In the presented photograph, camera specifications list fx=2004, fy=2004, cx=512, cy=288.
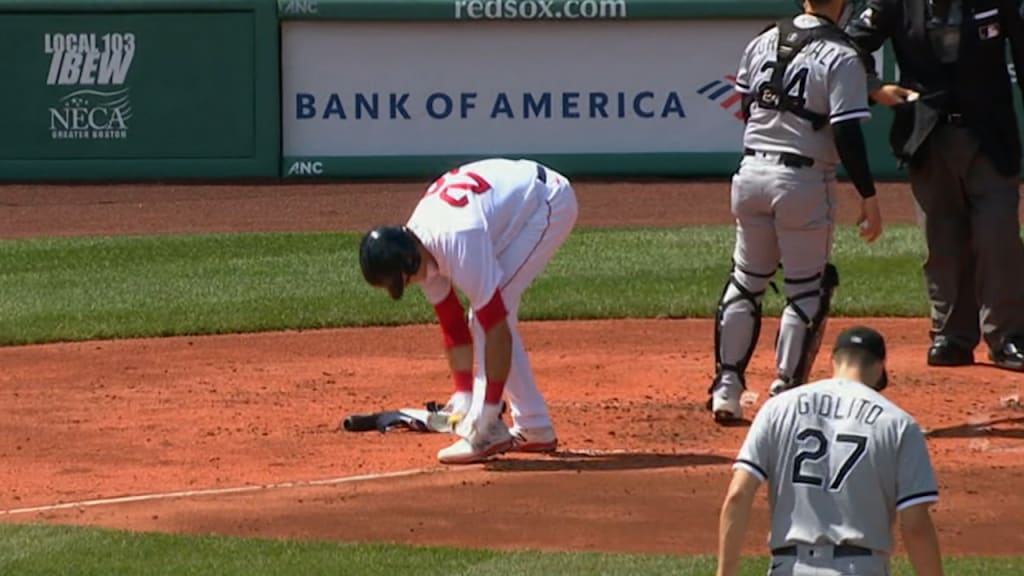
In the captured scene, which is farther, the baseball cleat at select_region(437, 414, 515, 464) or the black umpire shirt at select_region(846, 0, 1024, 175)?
the black umpire shirt at select_region(846, 0, 1024, 175)

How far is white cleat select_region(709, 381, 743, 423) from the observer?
344 inches

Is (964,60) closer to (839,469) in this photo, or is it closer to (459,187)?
(459,187)

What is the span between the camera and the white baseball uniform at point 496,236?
768cm

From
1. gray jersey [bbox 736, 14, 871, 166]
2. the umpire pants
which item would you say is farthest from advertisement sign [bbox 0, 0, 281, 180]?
gray jersey [bbox 736, 14, 871, 166]

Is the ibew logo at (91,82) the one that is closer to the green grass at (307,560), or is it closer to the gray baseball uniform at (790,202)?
the gray baseball uniform at (790,202)

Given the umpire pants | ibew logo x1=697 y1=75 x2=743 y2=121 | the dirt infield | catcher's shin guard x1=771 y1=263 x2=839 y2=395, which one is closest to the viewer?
the dirt infield

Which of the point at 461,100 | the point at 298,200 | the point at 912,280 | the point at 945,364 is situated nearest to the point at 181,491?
the point at 945,364

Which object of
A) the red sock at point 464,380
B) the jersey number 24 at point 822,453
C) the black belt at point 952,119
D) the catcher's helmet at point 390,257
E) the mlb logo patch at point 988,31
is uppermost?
the mlb logo patch at point 988,31

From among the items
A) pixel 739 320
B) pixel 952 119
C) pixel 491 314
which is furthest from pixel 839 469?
pixel 952 119

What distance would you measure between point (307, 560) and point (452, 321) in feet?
6.16

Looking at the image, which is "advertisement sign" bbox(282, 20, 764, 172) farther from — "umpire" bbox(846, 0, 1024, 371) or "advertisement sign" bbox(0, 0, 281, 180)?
"umpire" bbox(846, 0, 1024, 371)

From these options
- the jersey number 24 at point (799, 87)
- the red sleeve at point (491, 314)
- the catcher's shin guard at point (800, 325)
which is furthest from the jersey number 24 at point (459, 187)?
the catcher's shin guard at point (800, 325)

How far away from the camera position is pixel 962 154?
1000 centimetres

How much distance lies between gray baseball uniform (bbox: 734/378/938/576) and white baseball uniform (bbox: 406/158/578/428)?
9.75 ft
